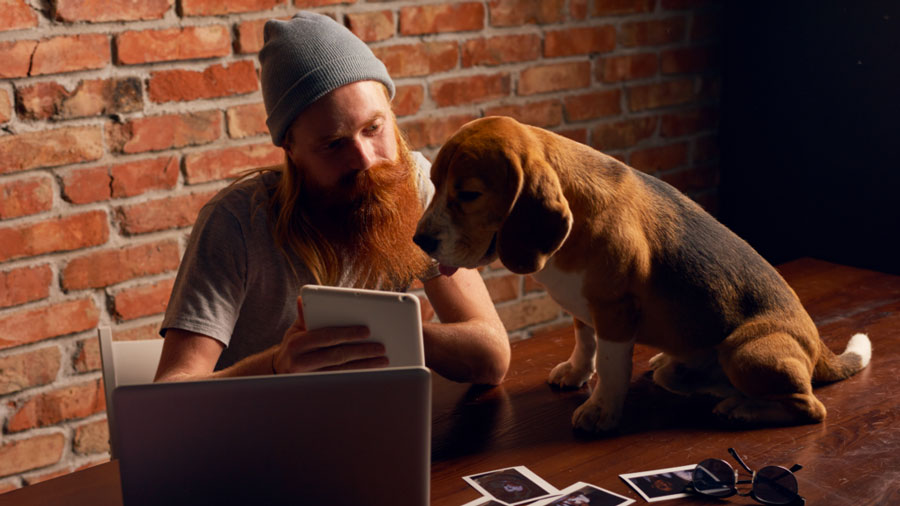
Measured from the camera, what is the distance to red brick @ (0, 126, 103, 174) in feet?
5.95

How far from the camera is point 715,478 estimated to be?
3.82ft

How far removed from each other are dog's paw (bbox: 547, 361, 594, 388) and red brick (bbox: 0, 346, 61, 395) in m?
1.14

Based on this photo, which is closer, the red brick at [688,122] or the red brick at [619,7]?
the red brick at [619,7]

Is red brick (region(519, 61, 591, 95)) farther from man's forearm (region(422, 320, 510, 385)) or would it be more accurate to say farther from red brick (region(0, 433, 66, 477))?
red brick (region(0, 433, 66, 477))

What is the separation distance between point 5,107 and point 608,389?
1337mm

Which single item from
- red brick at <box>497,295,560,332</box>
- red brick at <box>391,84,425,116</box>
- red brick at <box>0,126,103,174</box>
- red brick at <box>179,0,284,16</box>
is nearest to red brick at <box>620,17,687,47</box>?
red brick at <box>391,84,425,116</box>

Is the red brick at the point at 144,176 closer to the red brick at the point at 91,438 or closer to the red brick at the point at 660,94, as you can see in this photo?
the red brick at the point at 91,438

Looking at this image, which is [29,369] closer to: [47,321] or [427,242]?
[47,321]

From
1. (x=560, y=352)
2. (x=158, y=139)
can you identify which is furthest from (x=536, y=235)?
(x=158, y=139)

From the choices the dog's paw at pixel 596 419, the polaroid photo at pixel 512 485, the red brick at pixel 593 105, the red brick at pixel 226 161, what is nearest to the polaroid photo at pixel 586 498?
the polaroid photo at pixel 512 485

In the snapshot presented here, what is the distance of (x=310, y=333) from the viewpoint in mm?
1161

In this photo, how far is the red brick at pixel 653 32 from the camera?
268cm

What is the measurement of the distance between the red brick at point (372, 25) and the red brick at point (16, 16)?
0.72 m

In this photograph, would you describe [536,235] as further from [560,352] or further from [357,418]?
[560,352]
